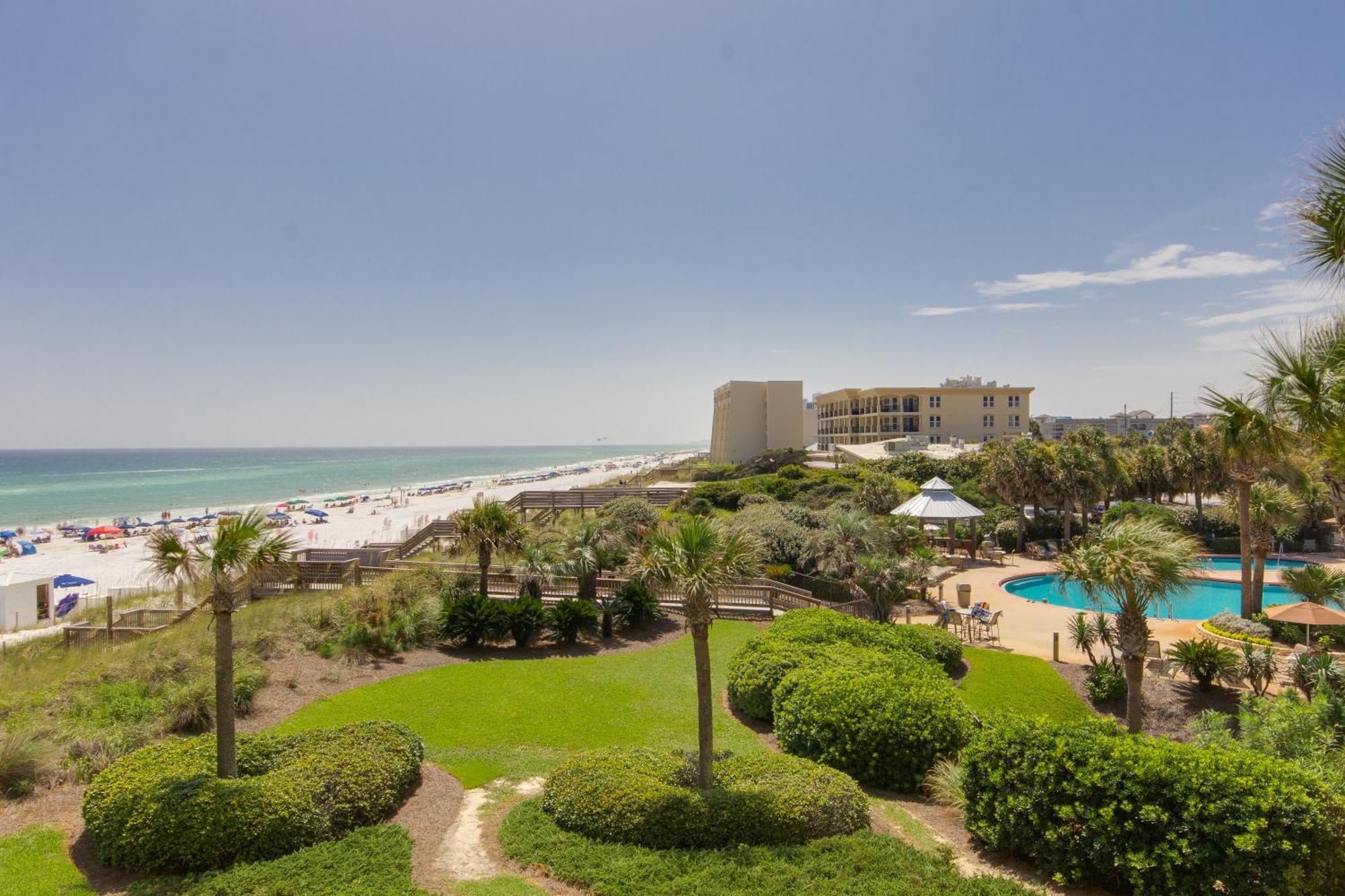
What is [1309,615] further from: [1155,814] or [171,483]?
[171,483]

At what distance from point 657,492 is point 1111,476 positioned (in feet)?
78.6

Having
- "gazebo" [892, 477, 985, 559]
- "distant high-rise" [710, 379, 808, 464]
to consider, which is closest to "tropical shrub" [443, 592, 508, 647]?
"gazebo" [892, 477, 985, 559]

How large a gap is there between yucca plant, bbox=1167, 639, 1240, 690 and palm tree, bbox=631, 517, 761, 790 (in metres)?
11.8

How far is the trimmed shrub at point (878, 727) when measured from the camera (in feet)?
33.2

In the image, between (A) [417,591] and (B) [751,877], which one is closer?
(B) [751,877]

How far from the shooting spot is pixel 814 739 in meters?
10.6

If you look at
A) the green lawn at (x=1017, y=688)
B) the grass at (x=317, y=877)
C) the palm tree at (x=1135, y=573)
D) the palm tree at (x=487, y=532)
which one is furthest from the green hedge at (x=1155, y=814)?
the palm tree at (x=487, y=532)

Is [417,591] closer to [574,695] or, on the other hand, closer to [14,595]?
[574,695]

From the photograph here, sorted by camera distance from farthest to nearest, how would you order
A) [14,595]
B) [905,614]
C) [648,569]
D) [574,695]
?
[14,595], [905,614], [574,695], [648,569]

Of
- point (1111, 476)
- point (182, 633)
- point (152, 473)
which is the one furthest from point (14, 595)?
point (152, 473)

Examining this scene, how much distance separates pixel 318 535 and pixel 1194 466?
5776 cm

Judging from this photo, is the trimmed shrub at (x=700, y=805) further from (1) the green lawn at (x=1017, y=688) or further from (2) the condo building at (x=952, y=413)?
(2) the condo building at (x=952, y=413)

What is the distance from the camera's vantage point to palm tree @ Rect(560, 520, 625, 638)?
2089 centimetres

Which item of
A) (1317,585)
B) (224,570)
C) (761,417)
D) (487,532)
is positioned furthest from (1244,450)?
(761,417)
